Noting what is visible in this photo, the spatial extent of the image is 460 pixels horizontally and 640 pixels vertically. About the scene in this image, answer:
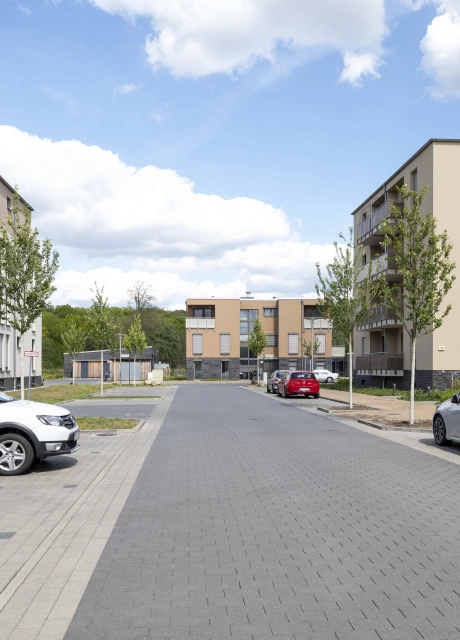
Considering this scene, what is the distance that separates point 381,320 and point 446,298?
22.5 ft

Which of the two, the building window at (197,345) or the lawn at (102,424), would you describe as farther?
the building window at (197,345)

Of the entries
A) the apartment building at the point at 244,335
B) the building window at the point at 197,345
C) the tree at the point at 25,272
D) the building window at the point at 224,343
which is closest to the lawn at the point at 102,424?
the tree at the point at 25,272

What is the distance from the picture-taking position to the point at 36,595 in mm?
4875

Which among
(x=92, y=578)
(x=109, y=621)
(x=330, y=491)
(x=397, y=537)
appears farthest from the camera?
(x=330, y=491)

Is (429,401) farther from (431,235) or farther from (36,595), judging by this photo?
(36,595)

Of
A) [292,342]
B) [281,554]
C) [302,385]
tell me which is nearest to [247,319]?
[292,342]

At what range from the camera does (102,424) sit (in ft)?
57.4

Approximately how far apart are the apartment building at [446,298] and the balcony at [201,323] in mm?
34420

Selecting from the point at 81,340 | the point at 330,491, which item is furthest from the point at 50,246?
the point at 81,340

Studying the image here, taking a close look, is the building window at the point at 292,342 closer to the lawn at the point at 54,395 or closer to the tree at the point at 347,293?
the lawn at the point at 54,395

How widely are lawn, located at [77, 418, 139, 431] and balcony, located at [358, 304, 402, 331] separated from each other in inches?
819

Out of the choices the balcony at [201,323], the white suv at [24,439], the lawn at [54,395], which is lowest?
the lawn at [54,395]

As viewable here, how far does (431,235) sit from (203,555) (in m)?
14.4

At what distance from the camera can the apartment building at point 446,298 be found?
31.8 m
